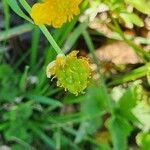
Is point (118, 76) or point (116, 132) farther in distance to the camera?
point (118, 76)

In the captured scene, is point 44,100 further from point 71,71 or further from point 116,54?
point 71,71

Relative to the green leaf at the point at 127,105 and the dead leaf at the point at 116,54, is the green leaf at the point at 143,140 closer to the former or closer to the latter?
the green leaf at the point at 127,105

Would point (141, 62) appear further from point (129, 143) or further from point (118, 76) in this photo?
point (129, 143)

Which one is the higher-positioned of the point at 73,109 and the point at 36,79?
the point at 36,79

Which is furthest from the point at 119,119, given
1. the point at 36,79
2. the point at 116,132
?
the point at 36,79

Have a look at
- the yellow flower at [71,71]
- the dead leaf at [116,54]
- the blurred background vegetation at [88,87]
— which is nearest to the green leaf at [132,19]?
the blurred background vegetation at [88,87]

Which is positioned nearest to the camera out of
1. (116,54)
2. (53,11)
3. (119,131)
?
Result: (53,11)

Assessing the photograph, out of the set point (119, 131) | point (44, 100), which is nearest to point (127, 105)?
point (119, 131)
